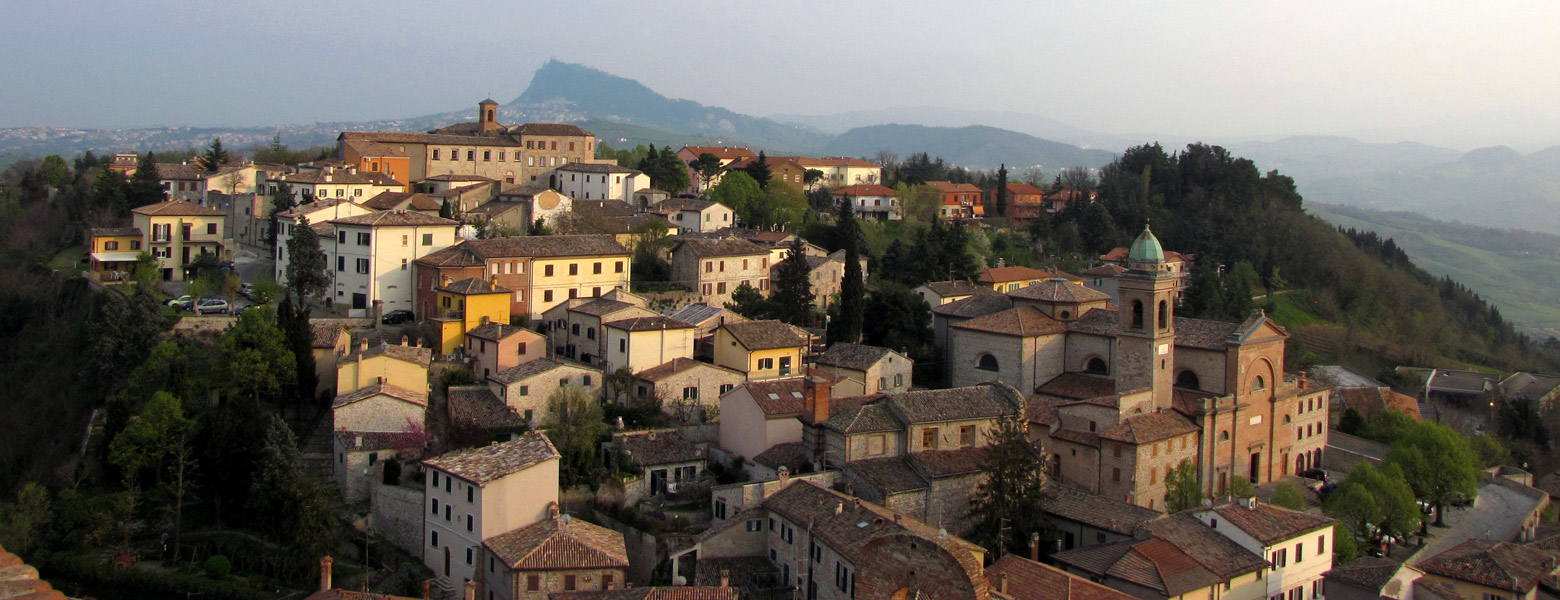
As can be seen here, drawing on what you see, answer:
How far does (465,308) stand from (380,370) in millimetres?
4745

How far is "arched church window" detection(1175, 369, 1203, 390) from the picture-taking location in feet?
113

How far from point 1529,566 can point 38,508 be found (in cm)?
3258

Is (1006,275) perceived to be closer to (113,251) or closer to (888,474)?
(888,474)

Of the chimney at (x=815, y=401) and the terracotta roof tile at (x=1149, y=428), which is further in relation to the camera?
the terracotta roof tile at (x=1149, y=428)

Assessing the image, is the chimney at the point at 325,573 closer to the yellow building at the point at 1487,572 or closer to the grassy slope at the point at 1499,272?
the yellow building at the point at 1487,572

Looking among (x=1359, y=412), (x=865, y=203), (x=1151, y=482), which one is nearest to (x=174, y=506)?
(x=1151, y=482)

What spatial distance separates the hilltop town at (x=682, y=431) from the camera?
81.0ft

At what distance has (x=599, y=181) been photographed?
53594 mm

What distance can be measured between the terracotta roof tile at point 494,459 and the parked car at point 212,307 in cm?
1374

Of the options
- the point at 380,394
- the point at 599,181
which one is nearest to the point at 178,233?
the point at 599,181

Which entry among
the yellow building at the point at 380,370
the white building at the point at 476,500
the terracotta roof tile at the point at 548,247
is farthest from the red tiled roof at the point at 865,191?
the white building at the point at 476,500

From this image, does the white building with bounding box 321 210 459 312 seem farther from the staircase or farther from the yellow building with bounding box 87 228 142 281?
the yellow building with bounding box 87 228 142 281

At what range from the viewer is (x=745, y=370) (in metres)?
33.4

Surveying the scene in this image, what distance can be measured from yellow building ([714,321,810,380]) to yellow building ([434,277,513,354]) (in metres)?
6.40
